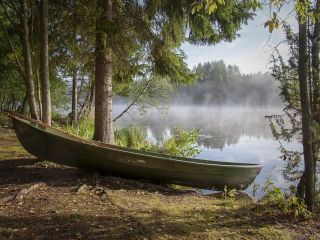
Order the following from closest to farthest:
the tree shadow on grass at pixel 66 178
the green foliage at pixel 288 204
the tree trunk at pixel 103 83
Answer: the green foliage at pixel 288 204, the tree shadow on grass at pixel 66 178, the tree trunk at pixel 103 83

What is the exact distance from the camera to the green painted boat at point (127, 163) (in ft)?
19.4

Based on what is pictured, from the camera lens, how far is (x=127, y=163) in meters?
5.93

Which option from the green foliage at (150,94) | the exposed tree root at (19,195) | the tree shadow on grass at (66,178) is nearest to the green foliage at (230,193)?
the tree shadow on grass at (66,178)

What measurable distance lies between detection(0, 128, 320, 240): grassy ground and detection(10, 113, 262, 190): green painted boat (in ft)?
0.72

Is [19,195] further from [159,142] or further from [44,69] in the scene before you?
[159,142]

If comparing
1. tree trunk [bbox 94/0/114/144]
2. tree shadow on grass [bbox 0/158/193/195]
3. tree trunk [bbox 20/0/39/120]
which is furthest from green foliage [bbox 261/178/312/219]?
tree trunk [bbox 20/0/39/120]

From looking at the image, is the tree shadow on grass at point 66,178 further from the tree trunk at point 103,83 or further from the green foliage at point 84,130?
the green foliage at point 84,130

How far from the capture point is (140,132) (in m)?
12.1

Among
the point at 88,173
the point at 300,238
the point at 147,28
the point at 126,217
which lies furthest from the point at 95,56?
the point at 300,238

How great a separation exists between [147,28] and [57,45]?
3255 mm

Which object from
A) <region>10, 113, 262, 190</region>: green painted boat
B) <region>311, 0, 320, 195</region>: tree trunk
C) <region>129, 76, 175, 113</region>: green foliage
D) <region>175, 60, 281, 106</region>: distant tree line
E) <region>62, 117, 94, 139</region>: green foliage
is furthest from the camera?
<region>175, 60, 281, 106</region>: distant tree line

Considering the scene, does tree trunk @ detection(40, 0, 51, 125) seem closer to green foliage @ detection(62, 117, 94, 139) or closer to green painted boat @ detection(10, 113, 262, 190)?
green painted boat @ detection(10, 113, 262, 190)

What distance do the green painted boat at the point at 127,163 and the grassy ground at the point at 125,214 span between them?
220 mm

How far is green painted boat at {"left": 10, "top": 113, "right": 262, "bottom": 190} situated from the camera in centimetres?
590
